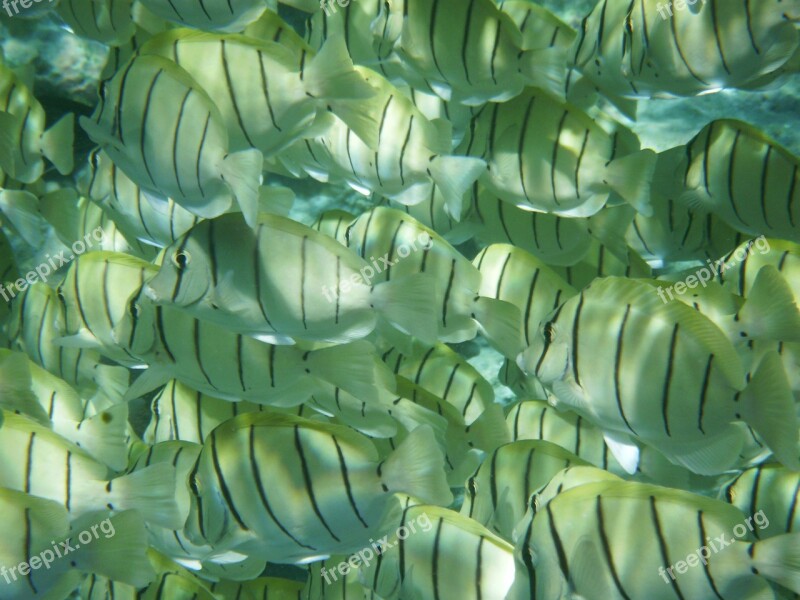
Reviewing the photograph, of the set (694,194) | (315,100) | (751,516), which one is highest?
(315,100)

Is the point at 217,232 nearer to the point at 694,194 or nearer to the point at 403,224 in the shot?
the point at 403,224

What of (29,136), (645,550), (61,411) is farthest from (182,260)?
(29,136)

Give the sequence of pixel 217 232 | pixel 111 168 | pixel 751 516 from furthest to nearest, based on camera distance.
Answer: pixel 111 168
pixel 751 516
pixel 217 232

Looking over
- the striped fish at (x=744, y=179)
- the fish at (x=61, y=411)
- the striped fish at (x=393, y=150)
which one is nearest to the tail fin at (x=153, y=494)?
the fish at (x=61, y=411)

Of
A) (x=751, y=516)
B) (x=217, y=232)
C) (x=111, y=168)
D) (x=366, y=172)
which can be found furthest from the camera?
(x=111, y=168)

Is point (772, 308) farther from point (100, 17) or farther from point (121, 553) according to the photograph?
point (100, 17)

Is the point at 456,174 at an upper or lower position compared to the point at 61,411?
upper

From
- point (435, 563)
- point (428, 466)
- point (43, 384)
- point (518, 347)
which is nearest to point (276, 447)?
point (428, 466)
